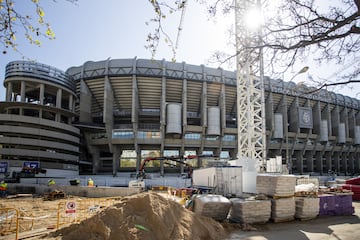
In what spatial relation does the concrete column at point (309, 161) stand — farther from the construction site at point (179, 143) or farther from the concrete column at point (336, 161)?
the concrete column at point (336, 161)

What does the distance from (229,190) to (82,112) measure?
3379cm

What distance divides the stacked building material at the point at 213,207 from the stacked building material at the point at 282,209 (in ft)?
6.38

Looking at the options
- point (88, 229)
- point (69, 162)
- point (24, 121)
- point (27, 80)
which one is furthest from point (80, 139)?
point (88, 229)

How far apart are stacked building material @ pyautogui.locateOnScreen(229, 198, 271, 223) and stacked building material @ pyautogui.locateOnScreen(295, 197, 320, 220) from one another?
5.46 feet

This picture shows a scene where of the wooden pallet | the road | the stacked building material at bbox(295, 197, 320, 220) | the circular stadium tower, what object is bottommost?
the road

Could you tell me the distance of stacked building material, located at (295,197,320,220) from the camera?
33.3 ft

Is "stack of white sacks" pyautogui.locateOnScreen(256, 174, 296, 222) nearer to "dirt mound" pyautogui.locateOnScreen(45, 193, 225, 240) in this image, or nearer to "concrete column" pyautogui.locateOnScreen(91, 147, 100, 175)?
"dirt mound" pyautogui.locateOnScreen(45, 193, 225, 240)

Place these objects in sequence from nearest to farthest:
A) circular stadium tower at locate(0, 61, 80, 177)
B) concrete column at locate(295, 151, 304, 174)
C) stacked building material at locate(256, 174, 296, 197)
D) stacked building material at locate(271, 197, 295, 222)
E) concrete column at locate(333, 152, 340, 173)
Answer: stacked building material at locate(271, 197, 295, 222) < stacked building material at locate(256, 174, 296, 197) < circular stadium tower at locate(0, 61, 80, 177) < concrete column at locate(295, 151, 304, 174) < concrete column at locate(333, 152, 340, 173)

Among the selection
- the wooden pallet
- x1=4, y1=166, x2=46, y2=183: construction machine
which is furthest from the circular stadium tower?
the wooden pallet

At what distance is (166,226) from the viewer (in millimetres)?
6586

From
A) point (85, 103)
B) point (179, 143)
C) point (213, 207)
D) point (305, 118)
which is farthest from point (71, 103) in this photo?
point (305, 118)

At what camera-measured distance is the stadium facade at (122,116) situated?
121 ft

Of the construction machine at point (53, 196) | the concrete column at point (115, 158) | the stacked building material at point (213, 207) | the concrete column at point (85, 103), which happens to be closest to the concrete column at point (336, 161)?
the concrete column at point (115, 158)

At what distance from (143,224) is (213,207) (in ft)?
12.3
